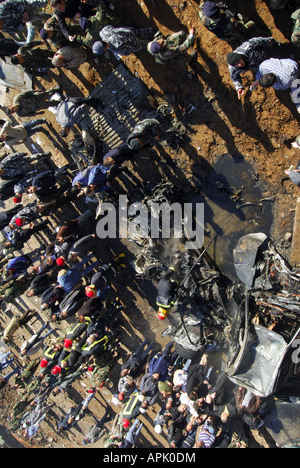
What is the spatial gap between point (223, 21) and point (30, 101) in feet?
17.0

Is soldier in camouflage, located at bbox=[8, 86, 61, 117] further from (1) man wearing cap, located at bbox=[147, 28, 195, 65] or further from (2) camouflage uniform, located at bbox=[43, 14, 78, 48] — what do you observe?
(1) man wearing cap, located at bbox=[147, 28, 195, 65]

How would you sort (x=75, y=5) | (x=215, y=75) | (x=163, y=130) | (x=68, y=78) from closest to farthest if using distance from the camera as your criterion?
(x=75, y=5) → (x=215, y=75) → (x=163, y=130) → (x=68, y=78)

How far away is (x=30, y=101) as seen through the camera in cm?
847

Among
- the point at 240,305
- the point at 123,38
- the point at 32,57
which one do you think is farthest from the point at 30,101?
the point at 240,305

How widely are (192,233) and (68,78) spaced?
19.6 feet

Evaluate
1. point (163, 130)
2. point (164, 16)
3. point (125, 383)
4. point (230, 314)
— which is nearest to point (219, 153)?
point (163, 130)

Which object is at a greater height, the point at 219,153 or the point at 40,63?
the point at 40,63

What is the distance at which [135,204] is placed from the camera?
28.4 ft

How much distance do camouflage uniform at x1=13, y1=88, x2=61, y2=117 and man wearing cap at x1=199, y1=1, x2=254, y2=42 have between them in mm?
4567

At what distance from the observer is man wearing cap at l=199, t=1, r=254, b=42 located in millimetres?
6023

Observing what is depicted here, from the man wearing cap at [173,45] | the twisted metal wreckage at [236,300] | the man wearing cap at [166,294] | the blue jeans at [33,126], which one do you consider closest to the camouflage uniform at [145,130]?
the twisted metal wreckage at [236,300]

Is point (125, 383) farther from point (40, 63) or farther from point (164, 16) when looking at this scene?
point (164, 16)

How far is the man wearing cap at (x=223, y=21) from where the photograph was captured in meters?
6.02

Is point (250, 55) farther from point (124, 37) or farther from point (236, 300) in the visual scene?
point (236, 300)
